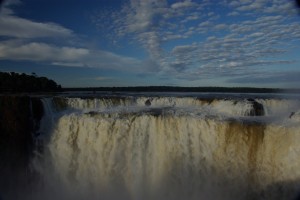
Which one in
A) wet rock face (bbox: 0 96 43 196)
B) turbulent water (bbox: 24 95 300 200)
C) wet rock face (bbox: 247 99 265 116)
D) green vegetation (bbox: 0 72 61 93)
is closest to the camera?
turbulent water (bbox: 24 95 300 200)

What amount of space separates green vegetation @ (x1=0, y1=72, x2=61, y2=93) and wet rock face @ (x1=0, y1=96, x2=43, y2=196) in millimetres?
13814

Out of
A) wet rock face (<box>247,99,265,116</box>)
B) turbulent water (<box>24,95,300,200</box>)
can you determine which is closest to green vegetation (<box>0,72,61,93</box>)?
turbulent water (<box>24,95,300,200</box>)

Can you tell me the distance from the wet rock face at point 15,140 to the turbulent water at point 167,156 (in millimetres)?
404

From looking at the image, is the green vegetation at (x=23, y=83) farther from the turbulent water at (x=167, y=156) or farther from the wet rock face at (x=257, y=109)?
the wet rock face at (x=257, y=109)

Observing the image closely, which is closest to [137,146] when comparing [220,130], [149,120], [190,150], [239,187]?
[149,120]

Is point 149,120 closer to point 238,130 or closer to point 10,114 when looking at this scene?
point 238,130

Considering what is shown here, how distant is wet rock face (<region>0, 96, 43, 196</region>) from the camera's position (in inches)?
459

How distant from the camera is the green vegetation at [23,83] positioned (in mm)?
25339

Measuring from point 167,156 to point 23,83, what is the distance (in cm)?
1944

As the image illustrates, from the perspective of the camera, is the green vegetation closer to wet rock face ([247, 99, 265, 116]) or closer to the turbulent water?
the turbulent water

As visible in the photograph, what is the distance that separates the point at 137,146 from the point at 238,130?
345 centimetres

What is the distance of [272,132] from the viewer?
9.29 m

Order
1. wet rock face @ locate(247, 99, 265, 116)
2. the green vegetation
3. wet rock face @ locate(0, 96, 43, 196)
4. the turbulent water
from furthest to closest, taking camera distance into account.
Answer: the green vegetation < wet rock face @ locate(247, 99, 265, 116) < wet rock face @ locate(0, 96, 43, 196) < the turbulent water

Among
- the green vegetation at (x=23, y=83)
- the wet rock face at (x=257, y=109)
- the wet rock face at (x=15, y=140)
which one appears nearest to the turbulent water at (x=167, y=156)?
the wet rock face at (x=257, y=109)
